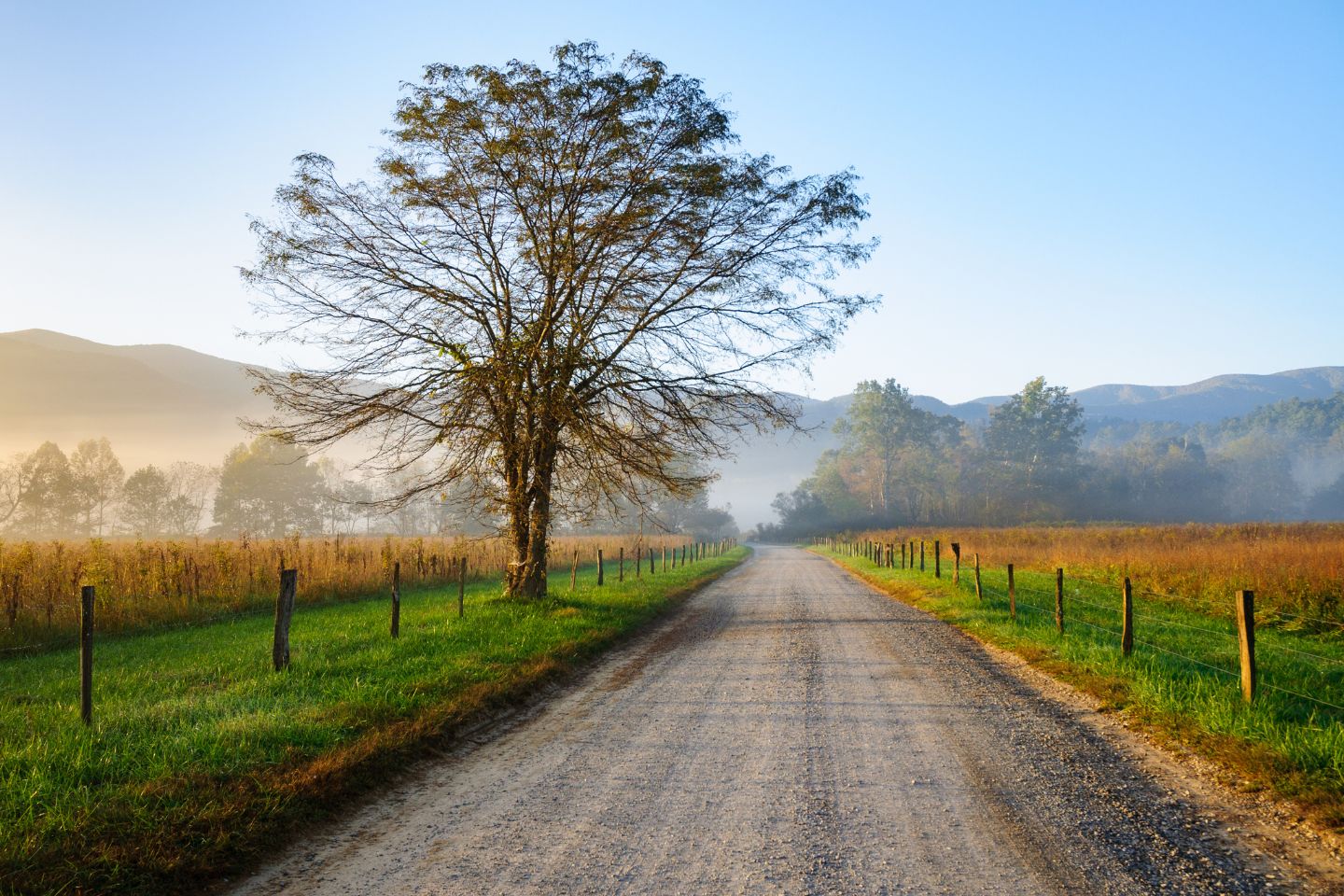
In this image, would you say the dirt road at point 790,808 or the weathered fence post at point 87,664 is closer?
the dirt road at point 790,808

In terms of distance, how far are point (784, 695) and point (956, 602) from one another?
33.3 ft

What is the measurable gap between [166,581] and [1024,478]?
317 feet

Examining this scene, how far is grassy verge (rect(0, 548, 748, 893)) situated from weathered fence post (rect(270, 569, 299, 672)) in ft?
0.76

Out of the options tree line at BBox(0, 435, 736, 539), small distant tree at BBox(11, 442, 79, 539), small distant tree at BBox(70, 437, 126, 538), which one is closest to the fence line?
tree line at BBox(0, 435, 736, 539)

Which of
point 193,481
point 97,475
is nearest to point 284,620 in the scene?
point 97,475

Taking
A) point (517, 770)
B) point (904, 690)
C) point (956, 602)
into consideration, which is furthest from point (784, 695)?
point (956, 602)

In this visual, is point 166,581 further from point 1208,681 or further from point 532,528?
point 1208,681

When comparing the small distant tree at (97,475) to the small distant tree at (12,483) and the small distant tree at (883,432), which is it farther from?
the small distant tree at (883,432)

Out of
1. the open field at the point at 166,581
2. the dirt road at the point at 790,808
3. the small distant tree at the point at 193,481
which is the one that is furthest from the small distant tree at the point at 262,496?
the dirt road at the point at 790,808

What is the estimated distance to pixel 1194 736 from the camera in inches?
255

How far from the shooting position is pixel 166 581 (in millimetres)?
15453

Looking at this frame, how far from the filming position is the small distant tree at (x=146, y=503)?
76.6 meters

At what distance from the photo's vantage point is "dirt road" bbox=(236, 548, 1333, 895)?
12.9ft

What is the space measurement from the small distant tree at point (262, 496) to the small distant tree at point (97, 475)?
464 inches
